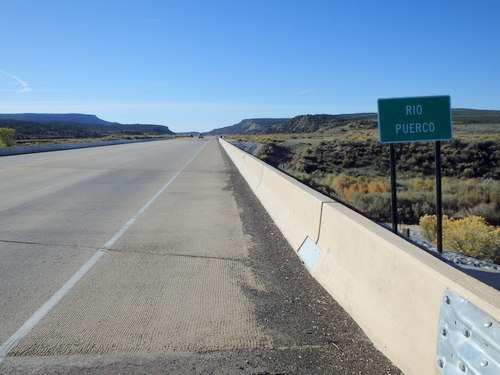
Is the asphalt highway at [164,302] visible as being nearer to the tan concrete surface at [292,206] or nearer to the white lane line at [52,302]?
the white lane line at [52,302]

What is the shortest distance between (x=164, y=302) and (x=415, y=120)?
470 centimetres

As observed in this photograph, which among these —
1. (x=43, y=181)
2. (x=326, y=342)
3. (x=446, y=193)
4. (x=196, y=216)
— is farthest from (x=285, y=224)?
(x=43, y=181)

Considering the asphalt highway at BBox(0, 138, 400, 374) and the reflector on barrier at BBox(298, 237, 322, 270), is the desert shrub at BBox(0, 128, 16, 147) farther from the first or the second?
the reflector on barrier at BBox(298, 237, 322, 270)

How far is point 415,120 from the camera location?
7949 mm

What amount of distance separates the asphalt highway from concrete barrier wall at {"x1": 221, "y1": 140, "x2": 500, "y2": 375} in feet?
0.63

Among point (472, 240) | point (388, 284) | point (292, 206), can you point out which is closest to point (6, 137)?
point (292, 206)

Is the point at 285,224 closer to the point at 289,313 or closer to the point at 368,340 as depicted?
the point at 289,313

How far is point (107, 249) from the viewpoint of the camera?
8258 millimetres

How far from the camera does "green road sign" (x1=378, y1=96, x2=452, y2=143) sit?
25.7ft

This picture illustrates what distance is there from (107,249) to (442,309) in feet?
19.7

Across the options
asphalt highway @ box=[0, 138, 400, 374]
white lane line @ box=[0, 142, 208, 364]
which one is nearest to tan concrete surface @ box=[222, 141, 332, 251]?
asphalt highway @ box=[0, 138, 400, 374]

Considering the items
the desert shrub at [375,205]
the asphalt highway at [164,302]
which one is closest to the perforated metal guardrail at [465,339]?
the asphalt highway at [164,302]

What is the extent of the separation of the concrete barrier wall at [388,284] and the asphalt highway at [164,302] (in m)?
0.19

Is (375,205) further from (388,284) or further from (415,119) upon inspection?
(388,284)
